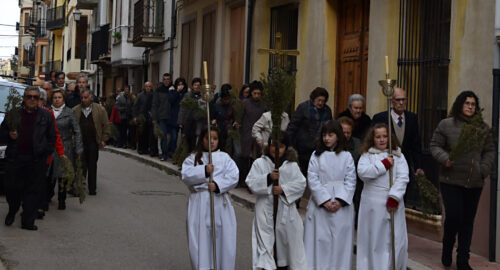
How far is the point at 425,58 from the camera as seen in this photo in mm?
11695

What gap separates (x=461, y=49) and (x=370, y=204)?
345cm

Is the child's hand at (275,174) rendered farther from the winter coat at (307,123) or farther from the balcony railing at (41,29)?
the balcony railing at (41,29)

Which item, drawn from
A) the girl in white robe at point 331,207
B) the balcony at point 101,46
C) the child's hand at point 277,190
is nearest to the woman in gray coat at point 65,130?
the child's hand at point 277,190

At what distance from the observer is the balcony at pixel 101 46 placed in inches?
1457

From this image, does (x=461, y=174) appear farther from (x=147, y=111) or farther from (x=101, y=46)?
(x=101, y=46)

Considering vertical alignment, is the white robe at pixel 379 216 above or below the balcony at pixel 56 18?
below

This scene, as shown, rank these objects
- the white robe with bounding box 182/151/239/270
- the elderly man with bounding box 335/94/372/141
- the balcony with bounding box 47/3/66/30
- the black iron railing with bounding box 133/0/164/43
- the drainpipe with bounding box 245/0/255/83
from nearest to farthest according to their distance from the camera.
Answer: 1. the white robe with bounding box 182/151/239/270
2. the elderly man with bounding box 335/94/372/141
3. the drainpipe with bounding box 245/0/255/83
4. the black iron railing with bounding box 133/0/164/43
5. the balcony with bounding box 47/3/66/30

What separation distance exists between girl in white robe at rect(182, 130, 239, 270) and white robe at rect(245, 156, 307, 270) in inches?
9.5

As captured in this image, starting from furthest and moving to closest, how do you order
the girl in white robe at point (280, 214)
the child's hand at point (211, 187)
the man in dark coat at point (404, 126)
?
the man in dark coat at point (404, 126)
the girl in white robe at point (280, 214)
the child's hand at point (211, 187)

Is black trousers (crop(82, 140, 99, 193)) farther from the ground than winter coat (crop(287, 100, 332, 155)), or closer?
closer

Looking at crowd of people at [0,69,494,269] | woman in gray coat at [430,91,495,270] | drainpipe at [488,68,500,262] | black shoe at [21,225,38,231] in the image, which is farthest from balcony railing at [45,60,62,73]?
woman in gray coat at [430,91,495,270]

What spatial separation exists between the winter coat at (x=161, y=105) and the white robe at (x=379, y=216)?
12.2m

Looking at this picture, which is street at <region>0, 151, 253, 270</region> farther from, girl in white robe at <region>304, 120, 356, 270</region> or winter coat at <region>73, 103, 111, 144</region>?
girl in white robe at <region>304, 120, 356, 270</region>

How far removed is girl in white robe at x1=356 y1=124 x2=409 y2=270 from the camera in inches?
300
